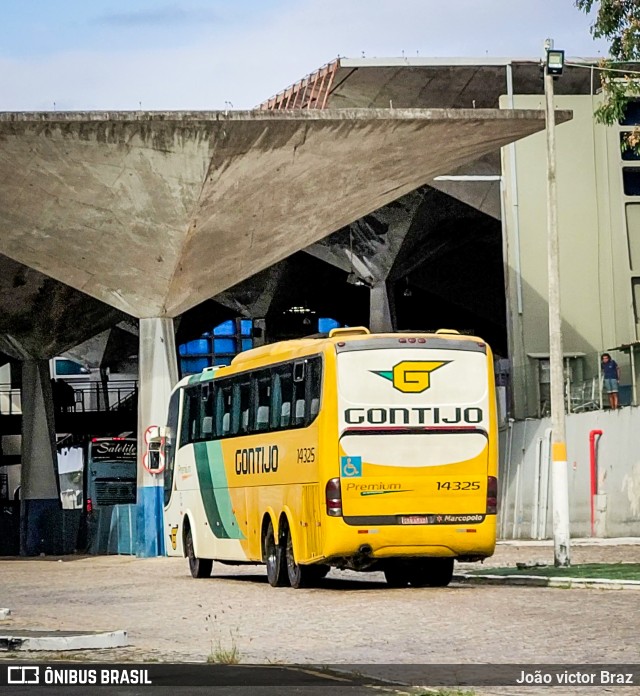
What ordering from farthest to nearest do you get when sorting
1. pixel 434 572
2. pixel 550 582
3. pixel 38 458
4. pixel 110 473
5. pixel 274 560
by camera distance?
pixel 110 473 → pixel 38 458 → pixel 274 560 → pixel 434 572 → pixel 550 582

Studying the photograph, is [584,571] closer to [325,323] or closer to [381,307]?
[381,307]

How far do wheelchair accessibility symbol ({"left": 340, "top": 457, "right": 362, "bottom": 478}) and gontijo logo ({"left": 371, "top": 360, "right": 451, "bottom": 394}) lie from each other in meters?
1.21

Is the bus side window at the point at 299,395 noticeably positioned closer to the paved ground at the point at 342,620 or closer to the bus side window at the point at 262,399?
the bus side window at the point at 262,399

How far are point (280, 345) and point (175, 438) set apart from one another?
657cm

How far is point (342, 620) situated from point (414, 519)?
199 inches

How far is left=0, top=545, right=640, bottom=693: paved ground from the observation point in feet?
41.7

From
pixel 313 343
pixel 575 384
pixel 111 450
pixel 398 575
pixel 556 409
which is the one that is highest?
pixel 111 450

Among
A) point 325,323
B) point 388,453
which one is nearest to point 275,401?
point 388,453

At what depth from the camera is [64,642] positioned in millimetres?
12938

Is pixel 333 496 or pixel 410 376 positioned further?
pixel 410 376

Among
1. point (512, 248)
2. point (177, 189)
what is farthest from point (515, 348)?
point (177, 189)

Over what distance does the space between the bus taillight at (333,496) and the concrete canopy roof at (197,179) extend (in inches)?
616

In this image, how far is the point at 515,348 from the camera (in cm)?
4706

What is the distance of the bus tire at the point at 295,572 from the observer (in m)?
22.8
